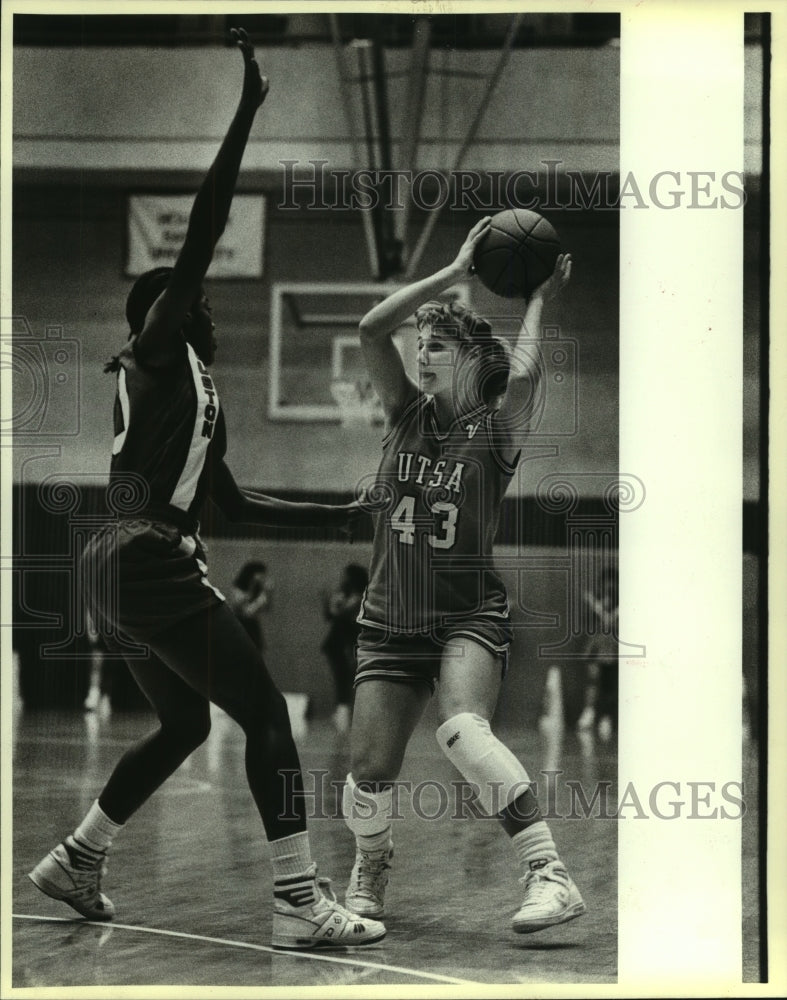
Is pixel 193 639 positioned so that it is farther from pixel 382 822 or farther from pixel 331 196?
pixel 331 196

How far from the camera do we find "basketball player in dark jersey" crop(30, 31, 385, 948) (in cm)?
461

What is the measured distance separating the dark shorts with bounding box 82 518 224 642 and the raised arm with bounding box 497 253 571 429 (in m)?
1.29

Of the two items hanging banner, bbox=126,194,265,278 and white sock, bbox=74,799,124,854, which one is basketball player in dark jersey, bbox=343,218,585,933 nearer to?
hanging banner, bbox=126,194,265,278

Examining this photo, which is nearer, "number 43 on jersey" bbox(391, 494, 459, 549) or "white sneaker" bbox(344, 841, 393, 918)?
"white sneaker" bbox(344, 841, 393, 918)

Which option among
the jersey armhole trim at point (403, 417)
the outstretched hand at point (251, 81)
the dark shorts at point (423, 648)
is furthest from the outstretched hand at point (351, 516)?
the outstretched hand at point (251, 81)

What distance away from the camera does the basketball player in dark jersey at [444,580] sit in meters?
4.67

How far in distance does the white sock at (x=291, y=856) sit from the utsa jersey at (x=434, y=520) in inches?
33.0

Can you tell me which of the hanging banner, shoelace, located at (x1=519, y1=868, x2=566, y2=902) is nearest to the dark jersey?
the hanging banner

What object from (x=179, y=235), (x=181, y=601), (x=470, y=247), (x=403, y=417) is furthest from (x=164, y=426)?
(x=470, y=247)

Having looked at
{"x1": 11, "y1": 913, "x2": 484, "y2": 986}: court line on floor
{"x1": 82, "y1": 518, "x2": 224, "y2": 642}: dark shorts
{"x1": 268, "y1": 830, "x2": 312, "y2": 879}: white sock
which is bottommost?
{"x1": 11, "y1": 913, "x2": 484, "y2": 986}: court line on floor

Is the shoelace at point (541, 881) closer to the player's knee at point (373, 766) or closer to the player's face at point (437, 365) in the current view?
the player's knee at point (373, 766)

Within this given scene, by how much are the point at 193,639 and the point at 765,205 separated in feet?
9.02

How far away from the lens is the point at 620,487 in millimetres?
4965

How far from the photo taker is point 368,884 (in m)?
4.75
